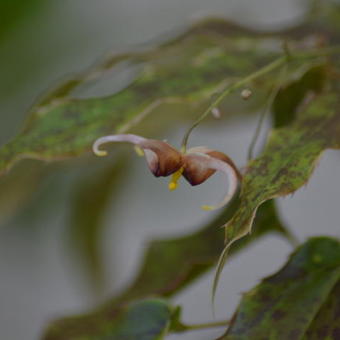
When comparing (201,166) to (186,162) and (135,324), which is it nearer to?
(186,162)

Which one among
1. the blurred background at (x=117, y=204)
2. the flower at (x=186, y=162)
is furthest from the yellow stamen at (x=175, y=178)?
the blurred background at (x=117, y=204)

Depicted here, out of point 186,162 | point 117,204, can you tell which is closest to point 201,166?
point 186,162

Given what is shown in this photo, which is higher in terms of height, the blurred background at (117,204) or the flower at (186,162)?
the flower at (186,162)

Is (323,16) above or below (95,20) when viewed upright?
above

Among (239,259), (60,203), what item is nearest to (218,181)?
(239,259)

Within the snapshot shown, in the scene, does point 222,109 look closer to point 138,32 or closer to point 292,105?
point 292,105

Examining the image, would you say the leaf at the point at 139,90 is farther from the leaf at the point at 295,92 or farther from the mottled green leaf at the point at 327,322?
the mottled green leaf at the point at 327,322
